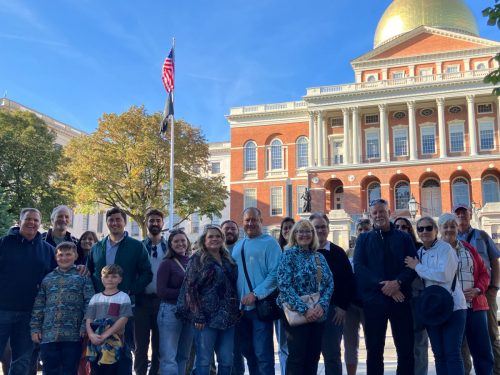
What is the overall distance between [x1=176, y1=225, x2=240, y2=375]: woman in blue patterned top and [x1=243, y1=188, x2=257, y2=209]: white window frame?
42.9m

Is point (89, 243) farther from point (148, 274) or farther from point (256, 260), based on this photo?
point (256, 260)

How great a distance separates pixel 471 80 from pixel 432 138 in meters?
5.39

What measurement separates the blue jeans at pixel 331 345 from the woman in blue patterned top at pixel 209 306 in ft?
3.77

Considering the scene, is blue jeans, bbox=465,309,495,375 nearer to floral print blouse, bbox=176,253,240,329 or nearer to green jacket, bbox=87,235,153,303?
floral print blouse, bbox=176,253,240,329

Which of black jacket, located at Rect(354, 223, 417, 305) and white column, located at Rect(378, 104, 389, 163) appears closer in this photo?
black jacket, located at Rect(354, 223, 417, 305)

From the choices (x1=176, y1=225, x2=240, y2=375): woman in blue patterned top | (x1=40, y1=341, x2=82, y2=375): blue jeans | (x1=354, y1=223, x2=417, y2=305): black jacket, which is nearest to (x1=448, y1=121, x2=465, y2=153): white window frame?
(x1=354, y1=223, x2=417, y2=305): black jacket

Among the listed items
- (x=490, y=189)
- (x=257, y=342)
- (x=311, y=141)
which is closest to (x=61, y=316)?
(x=257, y=342)

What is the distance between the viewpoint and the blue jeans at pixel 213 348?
5.98 metres

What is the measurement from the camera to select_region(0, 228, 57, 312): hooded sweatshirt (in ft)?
20.1

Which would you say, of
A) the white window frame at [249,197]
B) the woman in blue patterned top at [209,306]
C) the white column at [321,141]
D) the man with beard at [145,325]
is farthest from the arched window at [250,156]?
the woman in blue patterned top at [209,306]

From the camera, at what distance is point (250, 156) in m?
50.0

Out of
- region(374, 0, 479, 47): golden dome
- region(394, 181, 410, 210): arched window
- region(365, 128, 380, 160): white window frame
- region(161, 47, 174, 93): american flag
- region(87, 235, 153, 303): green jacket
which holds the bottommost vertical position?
region(87, 235, 153, 303): green jacket

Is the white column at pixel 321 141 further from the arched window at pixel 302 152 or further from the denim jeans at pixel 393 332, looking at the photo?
the denim jeans at pixel 393 332

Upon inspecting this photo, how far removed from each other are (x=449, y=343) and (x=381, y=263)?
3.72ft
